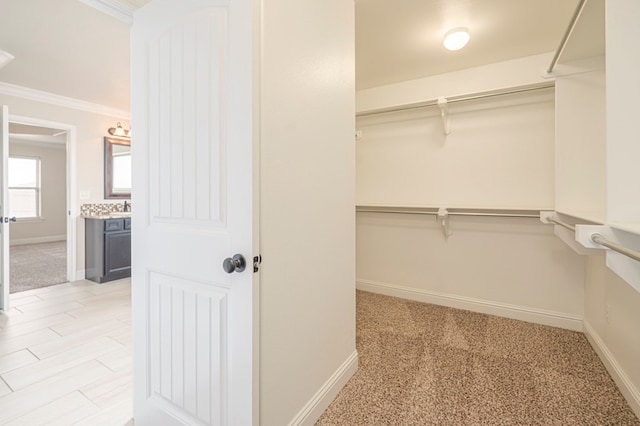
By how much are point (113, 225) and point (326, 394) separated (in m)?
3.75

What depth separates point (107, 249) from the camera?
3.84 meters

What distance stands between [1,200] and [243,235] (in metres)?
3.27

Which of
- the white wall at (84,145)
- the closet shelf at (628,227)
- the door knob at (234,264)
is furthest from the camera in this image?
the white wall at (84,145)

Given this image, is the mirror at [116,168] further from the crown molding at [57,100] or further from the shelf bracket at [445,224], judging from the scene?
the shelf bracket at [445,224]

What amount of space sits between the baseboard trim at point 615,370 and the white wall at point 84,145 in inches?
219

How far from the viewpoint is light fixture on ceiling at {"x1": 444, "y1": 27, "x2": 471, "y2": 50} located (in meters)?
2.12

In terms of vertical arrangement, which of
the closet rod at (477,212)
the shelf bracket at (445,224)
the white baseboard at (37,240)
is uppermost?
the closet rod at (477,212)

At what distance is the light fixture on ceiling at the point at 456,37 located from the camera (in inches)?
83.4

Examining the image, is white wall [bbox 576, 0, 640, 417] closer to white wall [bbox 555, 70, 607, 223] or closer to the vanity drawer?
white wall [bbox 555, 70, 607, 223]

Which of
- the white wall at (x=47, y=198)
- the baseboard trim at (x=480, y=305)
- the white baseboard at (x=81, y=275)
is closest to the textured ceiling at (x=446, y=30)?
the baseboard trim at (x=480, y=305)

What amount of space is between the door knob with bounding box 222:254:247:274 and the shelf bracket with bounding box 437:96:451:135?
2.44 meters

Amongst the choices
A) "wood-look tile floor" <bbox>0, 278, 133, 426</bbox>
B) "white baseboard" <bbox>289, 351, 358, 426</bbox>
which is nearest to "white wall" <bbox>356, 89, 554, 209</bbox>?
"white baseboard" <bbox>289, 351, 358, 426</bbox>

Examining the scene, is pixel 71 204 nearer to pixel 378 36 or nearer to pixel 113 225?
pixel 113 225

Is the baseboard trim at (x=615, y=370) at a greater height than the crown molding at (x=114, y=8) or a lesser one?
lesser
